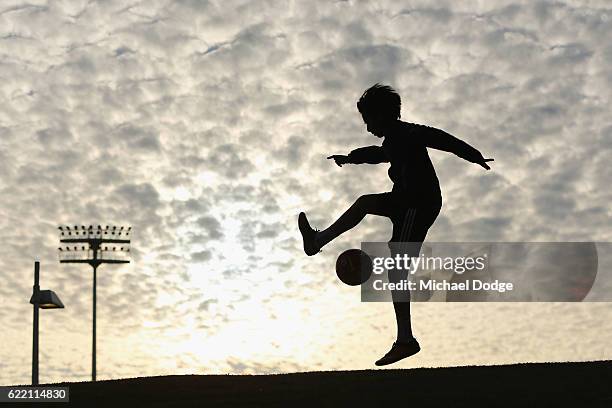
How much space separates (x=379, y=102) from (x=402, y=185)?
106cm

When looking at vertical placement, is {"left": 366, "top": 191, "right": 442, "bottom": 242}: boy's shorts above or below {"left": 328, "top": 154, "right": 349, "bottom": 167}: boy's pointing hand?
below

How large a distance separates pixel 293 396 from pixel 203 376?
14.7 ft

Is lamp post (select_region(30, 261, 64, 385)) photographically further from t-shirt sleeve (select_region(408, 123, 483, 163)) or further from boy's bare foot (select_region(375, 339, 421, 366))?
t-shirt sleeve (select_region(408, 123, 483, 163))

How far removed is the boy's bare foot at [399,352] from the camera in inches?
433

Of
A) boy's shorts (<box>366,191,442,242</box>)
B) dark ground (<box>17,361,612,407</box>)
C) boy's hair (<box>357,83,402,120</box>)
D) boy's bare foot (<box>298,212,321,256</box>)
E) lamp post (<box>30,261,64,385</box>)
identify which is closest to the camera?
boy's shorts (<box>366,191,442,242</box>)

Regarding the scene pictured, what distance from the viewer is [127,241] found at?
226ft

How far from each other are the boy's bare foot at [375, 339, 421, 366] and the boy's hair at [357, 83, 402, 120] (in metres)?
2.80

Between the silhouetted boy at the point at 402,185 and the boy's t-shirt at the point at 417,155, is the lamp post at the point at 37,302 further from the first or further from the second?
the boy's t-shirt at the point at 417,155

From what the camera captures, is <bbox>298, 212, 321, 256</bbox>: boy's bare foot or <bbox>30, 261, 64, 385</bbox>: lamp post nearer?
<bbox>298, 212, 321, 256</bbox>: boy's bare foot

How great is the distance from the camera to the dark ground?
15.3 m

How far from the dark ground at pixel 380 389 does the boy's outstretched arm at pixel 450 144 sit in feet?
17.8

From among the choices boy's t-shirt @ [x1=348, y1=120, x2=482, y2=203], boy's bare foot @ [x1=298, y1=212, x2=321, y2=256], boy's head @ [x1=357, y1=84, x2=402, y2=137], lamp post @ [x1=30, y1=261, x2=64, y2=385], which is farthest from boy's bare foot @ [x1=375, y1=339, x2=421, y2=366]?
lamp post @ [x1=30, y1=261, x2=64, y2=385]

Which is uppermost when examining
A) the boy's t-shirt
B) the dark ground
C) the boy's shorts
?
the boy's t-shirt

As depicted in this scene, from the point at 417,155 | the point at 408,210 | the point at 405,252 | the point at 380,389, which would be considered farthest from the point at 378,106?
the point at 380,389
